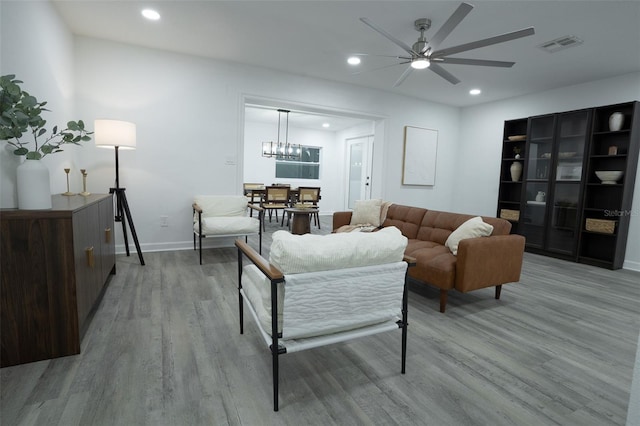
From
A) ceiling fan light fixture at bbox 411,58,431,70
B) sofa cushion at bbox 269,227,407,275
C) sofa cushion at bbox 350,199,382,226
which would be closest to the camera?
sofa cushion at bbox 269,227,407,275

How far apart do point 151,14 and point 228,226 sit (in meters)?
2.32

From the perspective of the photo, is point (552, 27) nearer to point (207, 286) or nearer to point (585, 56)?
point (585, 56)

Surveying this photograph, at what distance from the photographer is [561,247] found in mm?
4711

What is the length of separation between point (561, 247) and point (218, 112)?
213 inches

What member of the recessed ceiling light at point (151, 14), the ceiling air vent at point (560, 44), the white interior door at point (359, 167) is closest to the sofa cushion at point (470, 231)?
the ceiling air vent at point (560, 44)

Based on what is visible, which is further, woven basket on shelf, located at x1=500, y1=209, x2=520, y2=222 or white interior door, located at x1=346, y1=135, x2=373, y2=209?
white interior door, located at x1=346, y1=135, x2=373, y2=209

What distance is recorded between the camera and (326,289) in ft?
4.79

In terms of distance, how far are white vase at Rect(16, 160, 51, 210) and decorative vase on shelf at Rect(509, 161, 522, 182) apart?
617 centimetres

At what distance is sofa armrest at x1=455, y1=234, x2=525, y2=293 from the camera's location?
2.52 metres

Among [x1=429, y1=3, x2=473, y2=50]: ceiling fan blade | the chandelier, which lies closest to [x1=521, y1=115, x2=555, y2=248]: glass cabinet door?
[x1=429, y1=3, x2=473, y2=50]: ceiling fan blade

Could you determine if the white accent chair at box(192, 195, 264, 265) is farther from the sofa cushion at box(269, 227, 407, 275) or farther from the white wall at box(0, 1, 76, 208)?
the sofa cushion at box(269, 227, 407, 275)

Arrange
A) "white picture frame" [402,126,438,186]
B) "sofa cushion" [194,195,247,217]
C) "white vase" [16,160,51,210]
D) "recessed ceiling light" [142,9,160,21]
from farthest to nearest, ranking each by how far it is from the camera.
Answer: "white picture frame" [402,126,438,186] → "sofa cushion" [194,195,247,217] → "recessed ceiling light" [142,9,160,21] → "white vase" [16,160,51,210]

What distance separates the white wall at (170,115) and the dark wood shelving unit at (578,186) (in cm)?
374

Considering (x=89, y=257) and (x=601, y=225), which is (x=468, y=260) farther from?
(x=601, y=225)
